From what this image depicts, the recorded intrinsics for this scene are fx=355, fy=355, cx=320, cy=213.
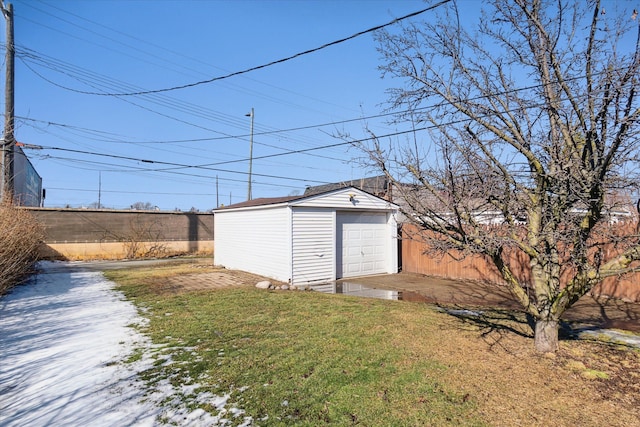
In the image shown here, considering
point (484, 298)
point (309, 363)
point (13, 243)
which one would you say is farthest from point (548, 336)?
point (13, 243)

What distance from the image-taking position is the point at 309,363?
13.1ft

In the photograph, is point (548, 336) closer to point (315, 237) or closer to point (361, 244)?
point (315, 237)

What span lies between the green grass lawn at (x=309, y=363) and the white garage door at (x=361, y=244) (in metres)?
4.69

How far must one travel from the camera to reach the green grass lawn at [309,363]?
2.97 metres

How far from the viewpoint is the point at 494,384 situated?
133 inches

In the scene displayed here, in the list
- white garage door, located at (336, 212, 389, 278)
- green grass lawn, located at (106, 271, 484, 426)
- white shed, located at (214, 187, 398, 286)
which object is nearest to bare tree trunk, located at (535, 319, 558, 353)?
green grass lawn, located at (106, 271, 484, 426)

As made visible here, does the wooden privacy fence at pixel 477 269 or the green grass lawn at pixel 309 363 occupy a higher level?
the wooden privacy fence at pixel 477 269

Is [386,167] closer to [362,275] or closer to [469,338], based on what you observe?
[469,338]

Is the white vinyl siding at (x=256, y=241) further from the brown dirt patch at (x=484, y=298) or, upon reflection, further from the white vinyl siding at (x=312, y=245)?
the brown dirt patch at (x=484, y=298)

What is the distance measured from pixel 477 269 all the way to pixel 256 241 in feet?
23.5

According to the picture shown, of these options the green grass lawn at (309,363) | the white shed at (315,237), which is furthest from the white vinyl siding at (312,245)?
the green grass lawn at (309,363)

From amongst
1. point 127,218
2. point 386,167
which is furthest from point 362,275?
point 127,218

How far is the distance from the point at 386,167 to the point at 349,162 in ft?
1.71

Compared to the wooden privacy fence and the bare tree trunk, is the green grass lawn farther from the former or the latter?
the wooden privacy fence
